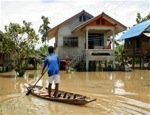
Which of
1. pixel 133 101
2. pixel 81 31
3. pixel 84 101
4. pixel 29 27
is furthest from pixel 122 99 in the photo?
pixel 81 31

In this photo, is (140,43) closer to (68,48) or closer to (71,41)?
(71,41)

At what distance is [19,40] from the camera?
25.5 m

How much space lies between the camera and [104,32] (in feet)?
111

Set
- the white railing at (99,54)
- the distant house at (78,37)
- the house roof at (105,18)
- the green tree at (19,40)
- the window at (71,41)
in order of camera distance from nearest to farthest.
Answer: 1. the green tree at (19,40)
2. the white railing at (99,54)
3. the house roof at (105,18)
4. the distant house at (78,37)
5. the window at (71,41)

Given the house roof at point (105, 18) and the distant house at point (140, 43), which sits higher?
the house roof at point (105, 18)

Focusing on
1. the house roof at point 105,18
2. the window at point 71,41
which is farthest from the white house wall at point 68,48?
the house roof at point 105,18

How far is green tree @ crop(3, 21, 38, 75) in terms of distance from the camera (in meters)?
25.1

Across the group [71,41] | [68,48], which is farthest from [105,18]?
[68,48]

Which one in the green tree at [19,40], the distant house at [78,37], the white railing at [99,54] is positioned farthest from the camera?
the distant house at [78,37]

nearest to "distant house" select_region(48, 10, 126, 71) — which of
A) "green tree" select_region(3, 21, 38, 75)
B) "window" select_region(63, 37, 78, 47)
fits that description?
"window" select_region(63, 37, 78, 47)

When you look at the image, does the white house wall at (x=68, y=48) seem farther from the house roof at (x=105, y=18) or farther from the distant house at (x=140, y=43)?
the distant house at (x=140, y=43)

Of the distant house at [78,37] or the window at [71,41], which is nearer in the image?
the distant house at [78,37]

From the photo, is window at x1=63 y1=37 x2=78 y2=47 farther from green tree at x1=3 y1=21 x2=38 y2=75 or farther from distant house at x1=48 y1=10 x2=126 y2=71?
green tree at x1=3 y1=21 x2=38 y2=75

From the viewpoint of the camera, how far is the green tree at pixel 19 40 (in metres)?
25.1
